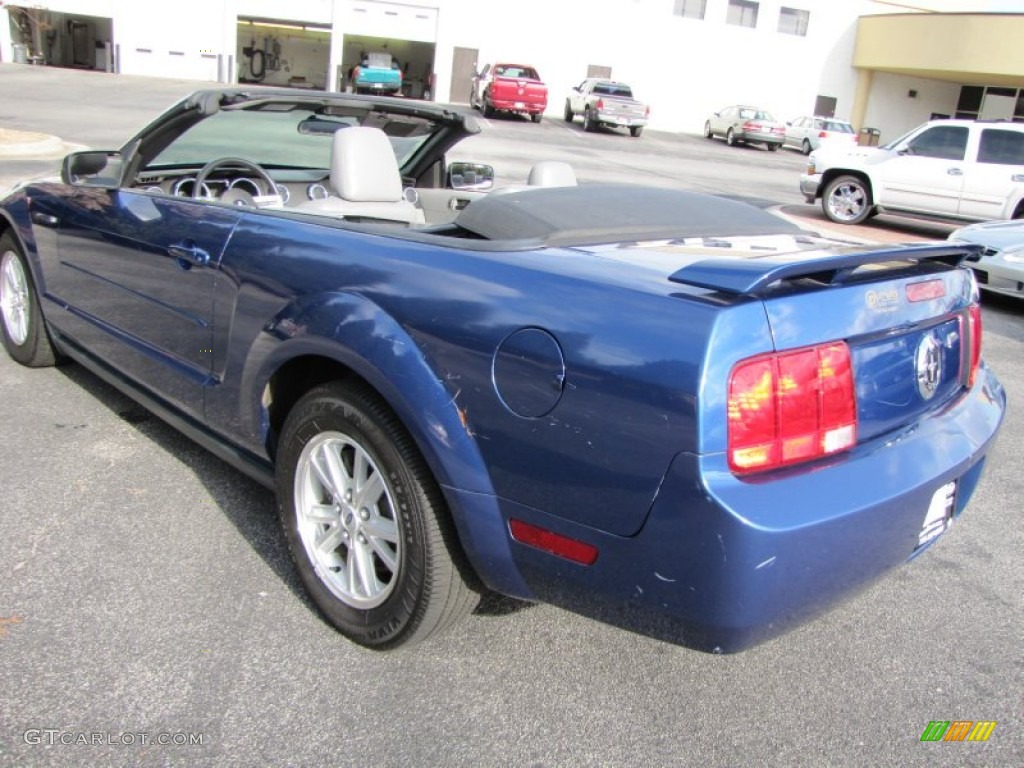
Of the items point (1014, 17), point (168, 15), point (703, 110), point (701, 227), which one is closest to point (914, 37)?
point (1014, 17)

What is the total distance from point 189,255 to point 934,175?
44.5ft

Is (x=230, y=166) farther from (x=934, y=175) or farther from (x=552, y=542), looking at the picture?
(x=934, y=175)

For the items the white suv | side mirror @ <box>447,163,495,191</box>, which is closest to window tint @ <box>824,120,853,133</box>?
the white suv

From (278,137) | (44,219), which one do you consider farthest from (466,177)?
(278,137)

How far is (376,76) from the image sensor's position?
116 ft

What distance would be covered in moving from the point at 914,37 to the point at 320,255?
43.1m

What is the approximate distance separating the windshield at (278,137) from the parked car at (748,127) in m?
18.8

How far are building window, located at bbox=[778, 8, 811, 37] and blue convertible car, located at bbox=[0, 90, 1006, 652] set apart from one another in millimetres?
43949

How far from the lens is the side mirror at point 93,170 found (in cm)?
381

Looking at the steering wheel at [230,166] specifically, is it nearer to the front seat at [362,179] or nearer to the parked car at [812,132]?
the front seat at [362,179]

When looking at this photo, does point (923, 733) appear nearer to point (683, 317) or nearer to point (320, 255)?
point (683, 317)

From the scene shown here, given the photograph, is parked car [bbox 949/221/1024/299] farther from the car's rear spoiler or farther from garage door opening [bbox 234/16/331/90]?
garage door opening [bbox 234/16/331/90]

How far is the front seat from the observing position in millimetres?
A: 4035

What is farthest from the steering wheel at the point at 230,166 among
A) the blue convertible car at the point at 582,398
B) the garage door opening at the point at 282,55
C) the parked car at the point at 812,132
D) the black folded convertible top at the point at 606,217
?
the garage door opening at the point at 282,55
